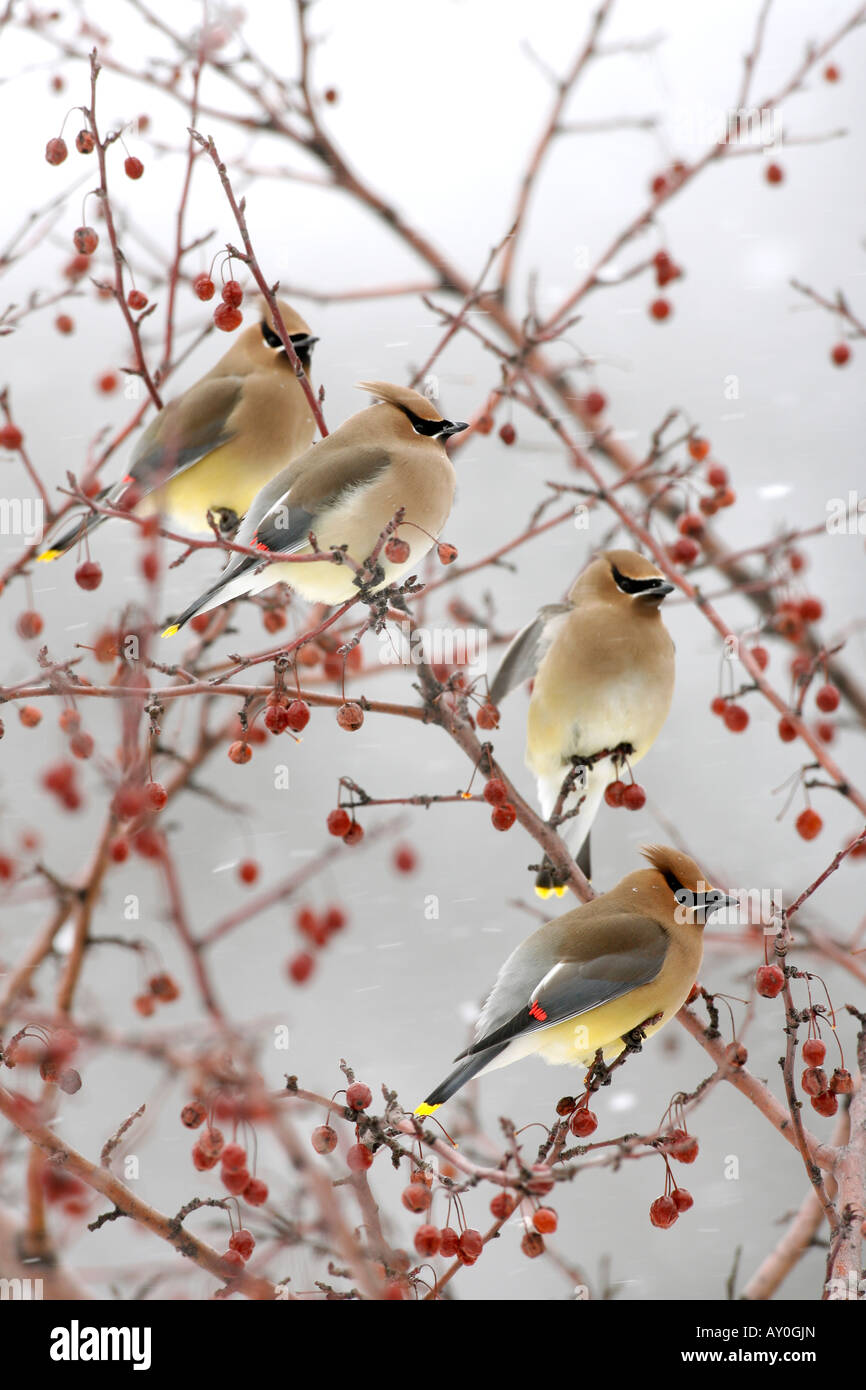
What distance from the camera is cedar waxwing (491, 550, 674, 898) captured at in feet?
6.62

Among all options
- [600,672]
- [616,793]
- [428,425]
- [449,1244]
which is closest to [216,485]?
[428,425]

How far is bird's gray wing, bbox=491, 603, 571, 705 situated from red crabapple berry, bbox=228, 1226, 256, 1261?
910 millimetres

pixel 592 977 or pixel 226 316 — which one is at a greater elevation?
pixel 226 316

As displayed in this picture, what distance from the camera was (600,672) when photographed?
201 centimetres

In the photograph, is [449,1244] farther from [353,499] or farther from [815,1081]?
[353,499]

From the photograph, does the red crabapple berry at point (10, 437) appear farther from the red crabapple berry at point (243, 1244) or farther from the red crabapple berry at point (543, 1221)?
the red crabapple berry at point (543, 1221)

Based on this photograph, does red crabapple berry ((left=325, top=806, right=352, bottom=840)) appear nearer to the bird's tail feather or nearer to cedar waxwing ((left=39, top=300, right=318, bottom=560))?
the bird's tail feather

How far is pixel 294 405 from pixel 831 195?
8.58ft

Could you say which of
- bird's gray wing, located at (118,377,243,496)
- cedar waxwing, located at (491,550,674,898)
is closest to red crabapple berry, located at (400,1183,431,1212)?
cedar waxwing, located at (491,550,674,898)

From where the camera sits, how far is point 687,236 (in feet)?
12.9

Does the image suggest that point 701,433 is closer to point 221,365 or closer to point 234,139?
point 234,139

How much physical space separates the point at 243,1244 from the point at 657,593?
1087 millimetres

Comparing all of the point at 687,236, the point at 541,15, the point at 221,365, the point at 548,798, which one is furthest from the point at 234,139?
the point at 548,798

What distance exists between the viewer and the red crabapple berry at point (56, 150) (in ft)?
6.24
